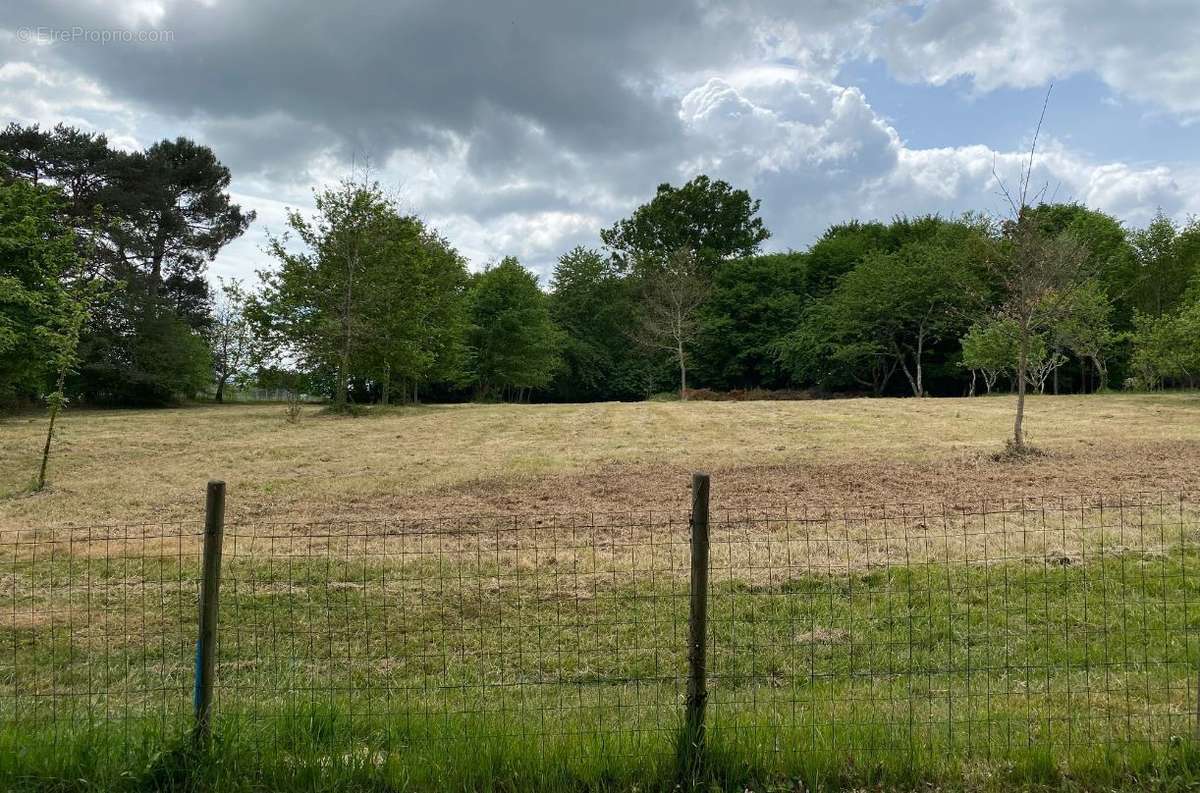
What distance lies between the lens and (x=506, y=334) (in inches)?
1907

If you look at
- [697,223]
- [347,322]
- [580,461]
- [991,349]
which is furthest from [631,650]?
[697,223]

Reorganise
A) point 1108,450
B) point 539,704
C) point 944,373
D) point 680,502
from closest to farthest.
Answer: point 539,704 < point 680,502 < point 1108,450 < point 944,373

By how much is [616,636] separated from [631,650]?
16cm

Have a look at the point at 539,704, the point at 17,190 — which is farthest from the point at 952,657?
the point at 17,190

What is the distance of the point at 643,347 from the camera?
5684 centimetres

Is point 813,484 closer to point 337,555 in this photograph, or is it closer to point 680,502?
point 680,502

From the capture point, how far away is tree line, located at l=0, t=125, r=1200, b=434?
3075 centimetres

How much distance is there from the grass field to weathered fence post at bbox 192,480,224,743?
4.7 inches

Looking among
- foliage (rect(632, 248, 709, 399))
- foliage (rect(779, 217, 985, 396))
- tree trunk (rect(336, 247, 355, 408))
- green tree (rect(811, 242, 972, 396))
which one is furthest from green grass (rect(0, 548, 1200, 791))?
green tree (rect(811, 242, 972, 396))

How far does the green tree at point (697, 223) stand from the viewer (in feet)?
223

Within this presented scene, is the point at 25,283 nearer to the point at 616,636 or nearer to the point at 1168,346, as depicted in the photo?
the point at 616,636

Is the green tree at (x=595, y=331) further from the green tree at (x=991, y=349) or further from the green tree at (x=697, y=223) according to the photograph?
the green tree at (x=991, y=349)

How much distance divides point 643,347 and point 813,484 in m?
43.9

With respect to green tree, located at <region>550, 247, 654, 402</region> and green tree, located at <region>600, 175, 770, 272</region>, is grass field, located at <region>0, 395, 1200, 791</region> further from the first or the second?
green tree, located at <region>600, 175, 770, 272</region>
